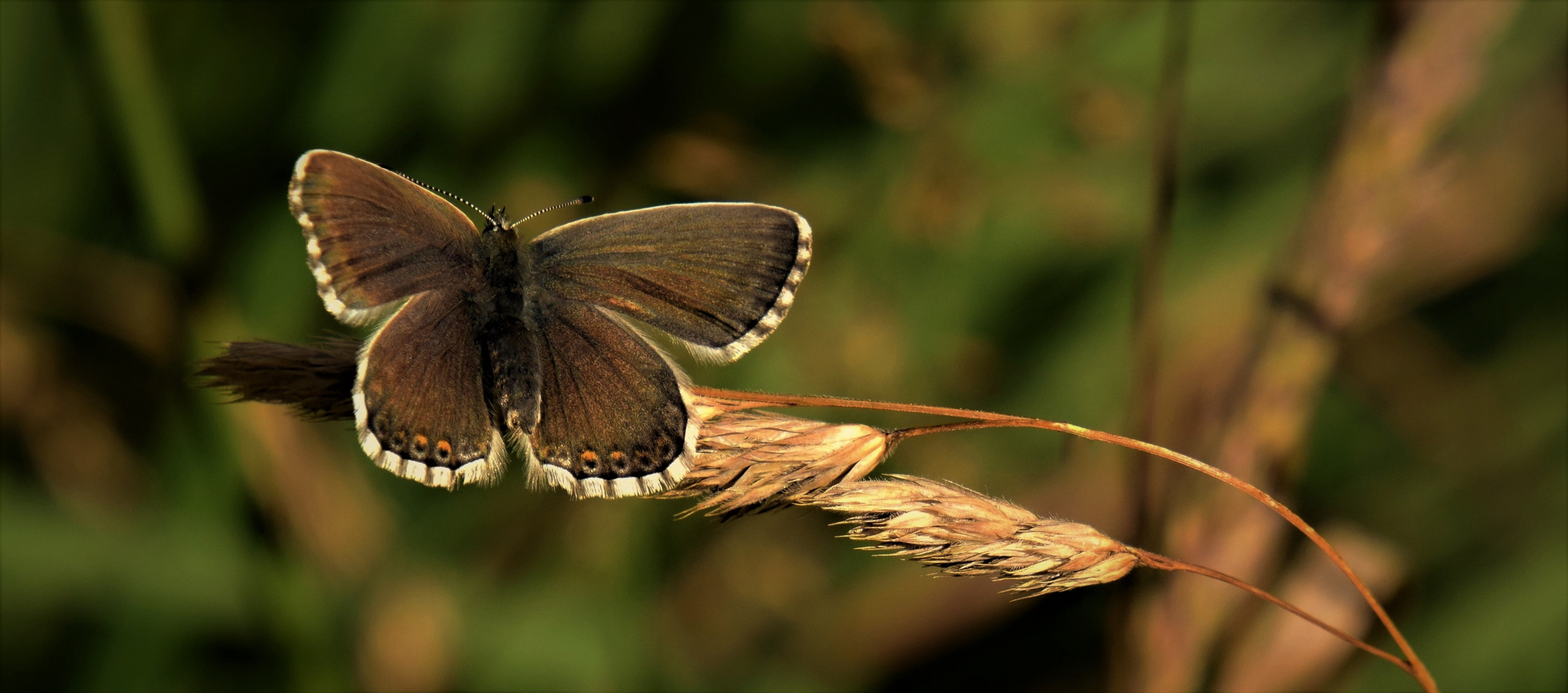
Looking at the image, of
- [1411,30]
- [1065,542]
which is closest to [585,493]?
[1065,542]

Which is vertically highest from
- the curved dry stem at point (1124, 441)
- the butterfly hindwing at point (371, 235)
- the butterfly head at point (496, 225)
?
the butterfly head at point (496, 225)

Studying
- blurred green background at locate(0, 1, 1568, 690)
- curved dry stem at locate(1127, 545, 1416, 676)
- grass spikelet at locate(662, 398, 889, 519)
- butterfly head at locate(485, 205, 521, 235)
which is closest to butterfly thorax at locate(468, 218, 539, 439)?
butterfly head at locate(485, 205, 521, 235)

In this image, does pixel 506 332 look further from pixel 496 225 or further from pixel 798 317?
pixel 798 317

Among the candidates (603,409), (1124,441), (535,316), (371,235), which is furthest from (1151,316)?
(371,235)

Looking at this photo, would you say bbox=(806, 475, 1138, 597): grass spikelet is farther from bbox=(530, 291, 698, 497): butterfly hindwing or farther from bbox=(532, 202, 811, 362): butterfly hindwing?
bbox=(532, 202, 811, 362): butterfly hindwing

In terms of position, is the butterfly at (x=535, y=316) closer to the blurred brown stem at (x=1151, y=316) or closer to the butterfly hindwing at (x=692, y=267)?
the butterfly hindwing at (x=692, y=267)

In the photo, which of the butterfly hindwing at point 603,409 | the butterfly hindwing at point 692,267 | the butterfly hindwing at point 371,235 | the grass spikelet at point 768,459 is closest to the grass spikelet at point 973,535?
the grass spikelet at point 768,459
